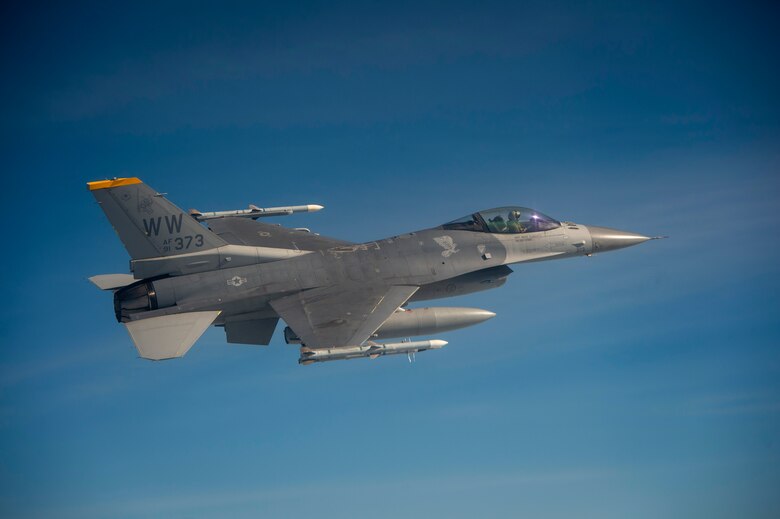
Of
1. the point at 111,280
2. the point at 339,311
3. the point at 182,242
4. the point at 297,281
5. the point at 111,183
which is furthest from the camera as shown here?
the point at 111,280

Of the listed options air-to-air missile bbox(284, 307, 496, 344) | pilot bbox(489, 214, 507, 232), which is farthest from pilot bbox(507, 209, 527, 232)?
air-to-air missile bbox(284, 307, 496, 344)

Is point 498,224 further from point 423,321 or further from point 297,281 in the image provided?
point 297,281

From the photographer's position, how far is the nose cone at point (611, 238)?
3303cm

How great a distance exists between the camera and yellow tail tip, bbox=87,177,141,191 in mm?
28844

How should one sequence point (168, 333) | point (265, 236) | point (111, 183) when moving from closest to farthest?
point (168, 333)
point (111, 183)
point (265, 236)

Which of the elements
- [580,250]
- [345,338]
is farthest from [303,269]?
[580,250]

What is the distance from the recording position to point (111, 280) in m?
30.3

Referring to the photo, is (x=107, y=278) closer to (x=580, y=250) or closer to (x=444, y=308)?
(x=444, y=308)

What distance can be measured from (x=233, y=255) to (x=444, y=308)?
748 centimetres

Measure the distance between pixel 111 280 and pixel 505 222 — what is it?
14378 millimetres

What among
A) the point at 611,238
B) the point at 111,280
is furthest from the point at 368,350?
the point at 611,238

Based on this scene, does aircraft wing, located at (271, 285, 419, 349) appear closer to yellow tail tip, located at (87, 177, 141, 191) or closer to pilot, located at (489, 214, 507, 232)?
pilot, located at (489, 214, 507, 232)

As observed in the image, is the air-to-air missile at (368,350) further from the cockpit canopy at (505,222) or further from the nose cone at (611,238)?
the nose cone at (611,238)

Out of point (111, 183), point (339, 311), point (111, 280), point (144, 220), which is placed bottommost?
point (339, 311)
